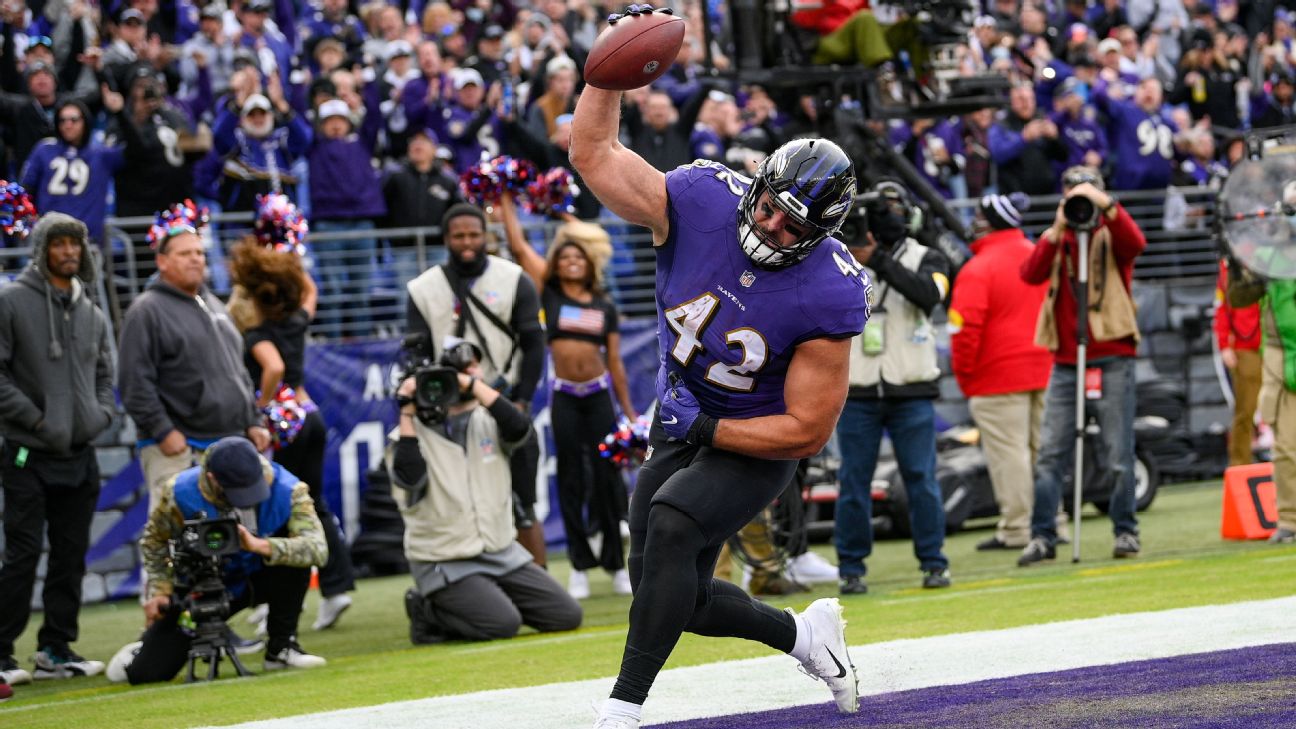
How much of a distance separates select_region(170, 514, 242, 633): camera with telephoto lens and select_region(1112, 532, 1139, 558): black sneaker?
5.22m

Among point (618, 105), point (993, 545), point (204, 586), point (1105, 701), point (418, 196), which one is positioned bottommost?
point (993, 545)

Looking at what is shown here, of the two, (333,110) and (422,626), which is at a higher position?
(333,110)

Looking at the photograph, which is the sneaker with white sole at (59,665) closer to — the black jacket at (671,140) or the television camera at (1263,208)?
the television camera at (1263,208)

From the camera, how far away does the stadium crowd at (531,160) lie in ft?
30.3

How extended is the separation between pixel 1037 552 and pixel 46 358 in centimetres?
561

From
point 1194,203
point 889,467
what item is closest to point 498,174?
point 889,467

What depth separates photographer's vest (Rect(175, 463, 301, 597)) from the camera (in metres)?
7.87

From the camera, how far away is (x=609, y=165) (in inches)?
215

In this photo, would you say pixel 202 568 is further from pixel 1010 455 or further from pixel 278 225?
pixel 1010 455

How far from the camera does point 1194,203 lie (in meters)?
17.4

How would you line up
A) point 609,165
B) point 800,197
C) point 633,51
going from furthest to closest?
point 609,165 → point 633,51 → point 800,197

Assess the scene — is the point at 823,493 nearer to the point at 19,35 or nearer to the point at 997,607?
the point at 997,607

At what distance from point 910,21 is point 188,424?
7.13 metres

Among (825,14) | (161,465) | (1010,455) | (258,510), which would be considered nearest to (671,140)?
(825,14)
